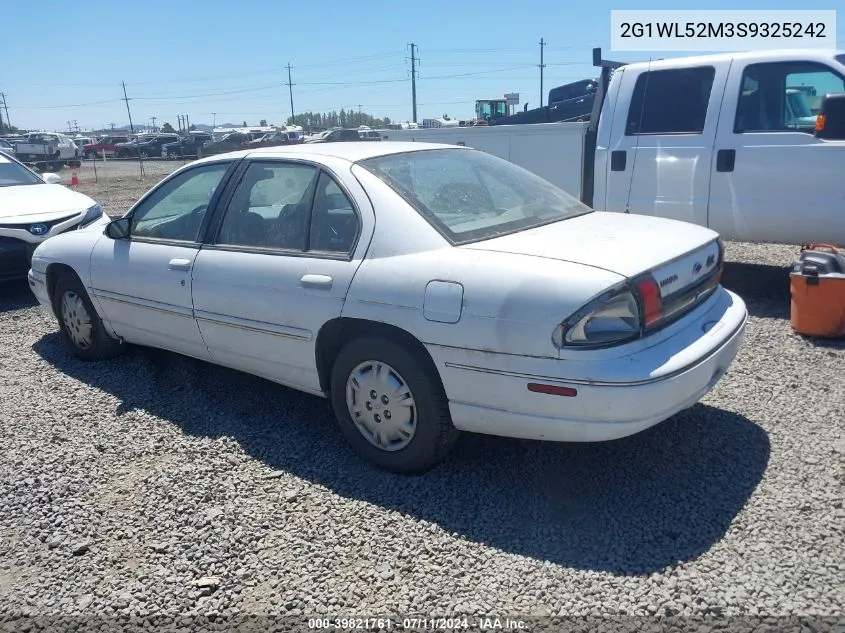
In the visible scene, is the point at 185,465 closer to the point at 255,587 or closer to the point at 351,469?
the point at 351,469

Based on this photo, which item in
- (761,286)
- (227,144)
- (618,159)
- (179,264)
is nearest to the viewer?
(179,264)

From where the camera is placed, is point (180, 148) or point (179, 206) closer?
point (179, 206)

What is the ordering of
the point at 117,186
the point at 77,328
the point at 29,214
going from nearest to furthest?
the point at 77,328 < the point at 29,214 < the point at 117,186

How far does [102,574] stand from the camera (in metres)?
3.02

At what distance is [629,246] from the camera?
10.8 feet

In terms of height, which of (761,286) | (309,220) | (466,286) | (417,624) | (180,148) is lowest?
(417,624)

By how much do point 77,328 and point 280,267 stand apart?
251 centimetres

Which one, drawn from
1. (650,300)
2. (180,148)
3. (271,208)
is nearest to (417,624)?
(650,300)

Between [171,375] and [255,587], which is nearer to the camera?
[255,587]

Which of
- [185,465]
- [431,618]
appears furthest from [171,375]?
[431,618]

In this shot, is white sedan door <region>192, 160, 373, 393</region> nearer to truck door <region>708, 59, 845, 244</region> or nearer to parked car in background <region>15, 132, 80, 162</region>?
truck door <region>708, 59, 845, 244</region>

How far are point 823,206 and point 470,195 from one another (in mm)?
3587

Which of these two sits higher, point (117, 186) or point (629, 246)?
point (629, 246)

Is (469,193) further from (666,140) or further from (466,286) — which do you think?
(666,140)
